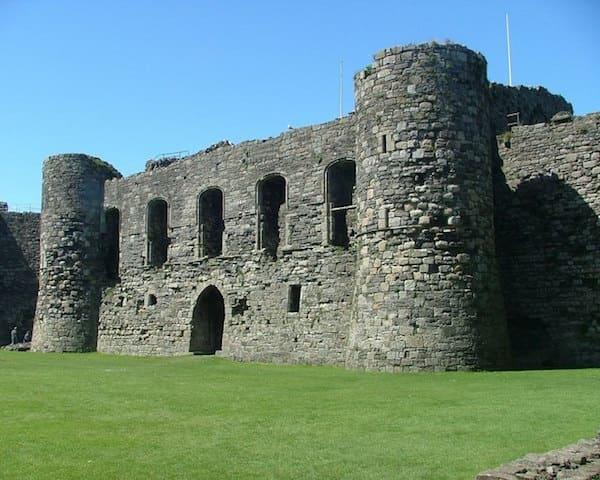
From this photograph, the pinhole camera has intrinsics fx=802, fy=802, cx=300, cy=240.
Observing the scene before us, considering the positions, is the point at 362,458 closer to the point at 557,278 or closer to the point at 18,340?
the point at 557,278

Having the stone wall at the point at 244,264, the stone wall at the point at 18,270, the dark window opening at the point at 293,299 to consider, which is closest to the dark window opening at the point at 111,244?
the stone wall at the point at 244,264

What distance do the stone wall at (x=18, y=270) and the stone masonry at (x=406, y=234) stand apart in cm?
1279

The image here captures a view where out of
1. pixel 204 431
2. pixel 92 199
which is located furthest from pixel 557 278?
pixel 92 199

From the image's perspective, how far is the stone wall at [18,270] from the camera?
124 ft

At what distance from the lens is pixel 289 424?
11.0m

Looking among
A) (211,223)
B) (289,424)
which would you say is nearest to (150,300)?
(211,223)

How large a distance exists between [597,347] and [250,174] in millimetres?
11929

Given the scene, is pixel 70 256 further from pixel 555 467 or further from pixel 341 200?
pixel 555 467

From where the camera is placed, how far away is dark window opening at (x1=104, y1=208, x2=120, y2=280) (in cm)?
3250

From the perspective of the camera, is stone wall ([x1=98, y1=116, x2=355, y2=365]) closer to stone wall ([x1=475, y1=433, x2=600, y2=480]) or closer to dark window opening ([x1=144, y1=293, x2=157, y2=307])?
dark window opening ([x1=144, y1=293, x2=157, y2=307])

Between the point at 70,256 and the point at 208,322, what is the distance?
7.52m

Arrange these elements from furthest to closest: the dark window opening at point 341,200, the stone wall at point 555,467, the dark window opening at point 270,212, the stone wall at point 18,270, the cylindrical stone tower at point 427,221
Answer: the stone wall at point 18,270 < the dark window opening at point 270,212 < the dark window opening at point 341,200 < the cylindrical stone tower at point 427,221 < the stone wall at point 555,467

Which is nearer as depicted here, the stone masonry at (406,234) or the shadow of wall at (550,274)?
the stone masonry at (406,234)

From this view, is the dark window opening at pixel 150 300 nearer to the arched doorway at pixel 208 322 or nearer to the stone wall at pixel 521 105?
the arched doorway at pixel 208 322
